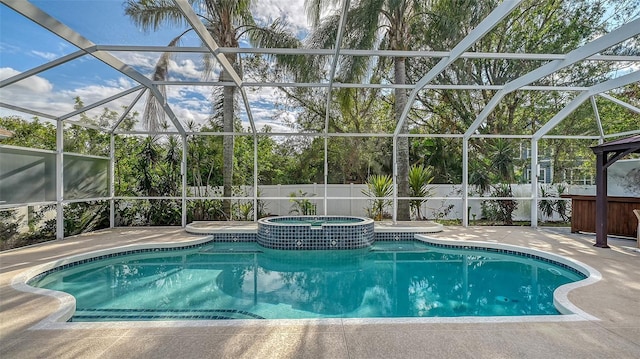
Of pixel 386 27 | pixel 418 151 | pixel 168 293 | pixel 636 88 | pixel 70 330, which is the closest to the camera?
pixel 70 330

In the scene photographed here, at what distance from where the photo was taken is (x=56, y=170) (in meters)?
7.35

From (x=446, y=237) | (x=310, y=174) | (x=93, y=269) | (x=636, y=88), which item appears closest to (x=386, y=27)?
(x=446, y=237)

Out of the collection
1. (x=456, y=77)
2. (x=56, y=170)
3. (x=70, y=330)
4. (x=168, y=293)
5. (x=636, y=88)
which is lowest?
(x=168, y=293)

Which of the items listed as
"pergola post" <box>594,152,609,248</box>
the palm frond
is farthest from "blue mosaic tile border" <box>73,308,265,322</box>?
"pergola post" <box>594,152,609,248</box>

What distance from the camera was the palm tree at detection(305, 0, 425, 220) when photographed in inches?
325

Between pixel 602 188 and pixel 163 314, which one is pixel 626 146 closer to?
pixel 602 188

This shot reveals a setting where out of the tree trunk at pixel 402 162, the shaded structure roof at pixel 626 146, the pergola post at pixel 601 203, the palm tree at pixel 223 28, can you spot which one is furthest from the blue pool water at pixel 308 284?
the palm tree at pixel 223 28

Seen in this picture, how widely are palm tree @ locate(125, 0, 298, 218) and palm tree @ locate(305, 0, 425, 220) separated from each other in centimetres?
188

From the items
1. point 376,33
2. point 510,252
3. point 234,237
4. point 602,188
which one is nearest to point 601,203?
point 602,188

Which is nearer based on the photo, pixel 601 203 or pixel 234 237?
pixel 601 203

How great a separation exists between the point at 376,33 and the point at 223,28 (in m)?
4.43

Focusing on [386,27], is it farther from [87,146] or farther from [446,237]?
[87,146]

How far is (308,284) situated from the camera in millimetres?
5301

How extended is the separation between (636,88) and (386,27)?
28.3ft
